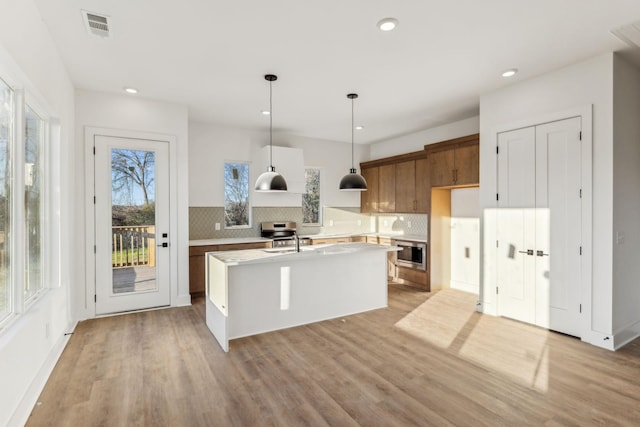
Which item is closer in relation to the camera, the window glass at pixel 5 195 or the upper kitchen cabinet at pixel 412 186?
the window glass at pixel 5 195

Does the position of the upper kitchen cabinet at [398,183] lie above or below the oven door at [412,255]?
above

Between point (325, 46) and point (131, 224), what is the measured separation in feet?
10.9

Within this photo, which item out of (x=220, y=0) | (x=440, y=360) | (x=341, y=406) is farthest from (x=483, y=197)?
(x=220, y=0)

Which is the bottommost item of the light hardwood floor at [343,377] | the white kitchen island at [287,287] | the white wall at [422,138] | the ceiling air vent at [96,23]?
the light hardwood floor at [343,377]

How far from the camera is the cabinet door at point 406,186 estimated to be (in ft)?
20.1

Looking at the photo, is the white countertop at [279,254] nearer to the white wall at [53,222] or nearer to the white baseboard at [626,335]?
the white wall at [53,222]

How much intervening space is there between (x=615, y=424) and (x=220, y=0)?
12.6ft

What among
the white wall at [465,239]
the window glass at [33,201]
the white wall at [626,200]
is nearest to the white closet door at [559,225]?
the white wall at [626,200]

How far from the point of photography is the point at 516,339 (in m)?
3.54

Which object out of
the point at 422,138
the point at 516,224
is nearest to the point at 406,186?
the point at 422,138

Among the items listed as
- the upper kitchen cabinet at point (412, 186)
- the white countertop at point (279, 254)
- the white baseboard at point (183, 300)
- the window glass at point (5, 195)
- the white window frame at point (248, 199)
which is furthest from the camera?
the white window frame at point (248, 199)

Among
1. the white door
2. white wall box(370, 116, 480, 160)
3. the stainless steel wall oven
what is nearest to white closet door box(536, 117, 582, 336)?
white wall box(370, 116, 480, 160)

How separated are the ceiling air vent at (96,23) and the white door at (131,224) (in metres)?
1.79

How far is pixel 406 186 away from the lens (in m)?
6.26
